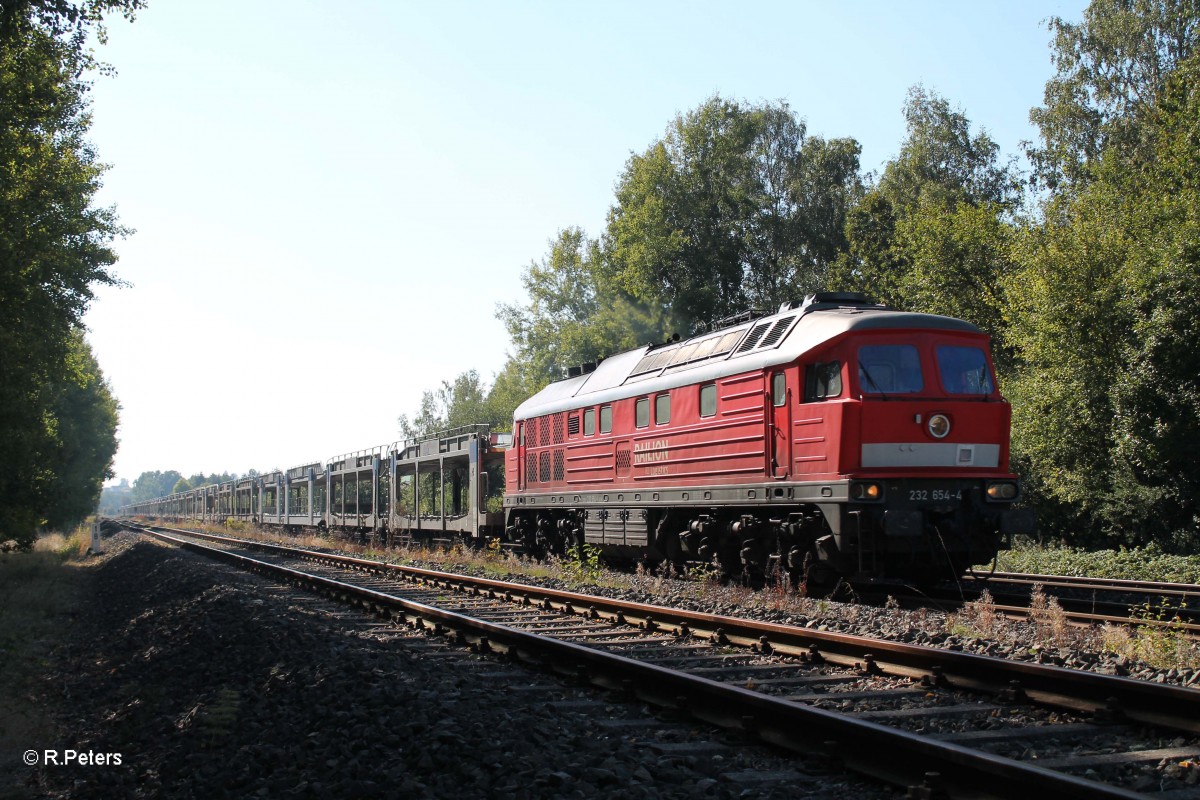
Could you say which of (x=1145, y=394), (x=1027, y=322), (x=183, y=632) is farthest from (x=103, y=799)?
(x=1027, y=322)

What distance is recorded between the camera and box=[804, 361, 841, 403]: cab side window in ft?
41.1

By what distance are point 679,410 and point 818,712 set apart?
9876 mm

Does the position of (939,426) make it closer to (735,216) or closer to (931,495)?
(931,495)

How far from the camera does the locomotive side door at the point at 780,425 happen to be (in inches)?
516

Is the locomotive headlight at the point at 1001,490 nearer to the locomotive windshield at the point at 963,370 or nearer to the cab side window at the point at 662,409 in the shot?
the locomotive windshield at the point at 963,370

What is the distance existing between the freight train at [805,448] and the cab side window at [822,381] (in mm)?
18

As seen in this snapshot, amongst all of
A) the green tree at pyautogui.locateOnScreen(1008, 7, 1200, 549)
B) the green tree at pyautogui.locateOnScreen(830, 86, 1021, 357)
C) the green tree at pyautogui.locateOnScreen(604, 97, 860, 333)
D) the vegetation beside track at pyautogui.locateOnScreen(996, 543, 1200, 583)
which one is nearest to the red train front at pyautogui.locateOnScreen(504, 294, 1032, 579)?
the vegetation beside track at pyautogui.locateOnScreen(996, 543, 1200, 583)

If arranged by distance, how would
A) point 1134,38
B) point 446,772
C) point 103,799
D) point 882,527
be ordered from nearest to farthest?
point 446,772 → point 103,799 → point 882,527 → point 1134,38

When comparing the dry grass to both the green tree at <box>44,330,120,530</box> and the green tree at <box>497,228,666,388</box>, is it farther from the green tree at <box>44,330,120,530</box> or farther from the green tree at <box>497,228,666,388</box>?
the green tree at <box>497,228,666,388</box>

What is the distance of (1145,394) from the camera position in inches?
914

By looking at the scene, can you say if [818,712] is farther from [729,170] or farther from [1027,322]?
[729,170]

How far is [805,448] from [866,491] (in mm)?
1164

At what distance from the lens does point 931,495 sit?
12188mm

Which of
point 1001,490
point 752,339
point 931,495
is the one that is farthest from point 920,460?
point 752,339
